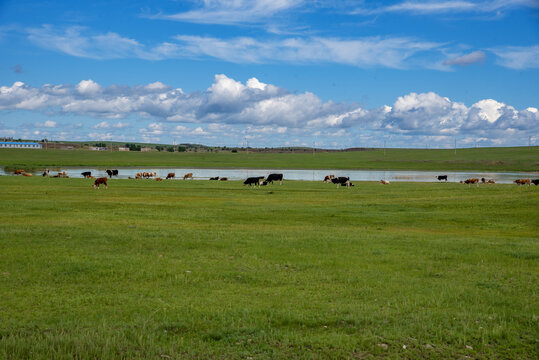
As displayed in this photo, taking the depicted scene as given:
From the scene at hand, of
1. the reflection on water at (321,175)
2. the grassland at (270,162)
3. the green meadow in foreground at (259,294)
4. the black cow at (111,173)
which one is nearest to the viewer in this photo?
the green meadow in foreground at (259,294)

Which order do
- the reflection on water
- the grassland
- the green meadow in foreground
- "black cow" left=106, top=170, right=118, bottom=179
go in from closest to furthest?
the green meadow in foreground < "black cow" left=106, top=170, right=118, bottom=179 < the reflection on water < the grassland

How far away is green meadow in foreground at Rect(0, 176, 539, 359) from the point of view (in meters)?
7.14

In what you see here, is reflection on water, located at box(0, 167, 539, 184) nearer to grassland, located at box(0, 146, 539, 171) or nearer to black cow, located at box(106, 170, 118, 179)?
black cow, located at box(106, 170, 118, 179)

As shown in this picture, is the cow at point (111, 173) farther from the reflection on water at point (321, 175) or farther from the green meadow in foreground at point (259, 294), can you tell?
the green meadow in foreground at point (259, 294)

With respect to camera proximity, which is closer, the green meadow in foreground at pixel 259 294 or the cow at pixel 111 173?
the green meadow in foreground at pixel 259 294

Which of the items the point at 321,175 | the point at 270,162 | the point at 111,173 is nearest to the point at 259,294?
the point at 111,173

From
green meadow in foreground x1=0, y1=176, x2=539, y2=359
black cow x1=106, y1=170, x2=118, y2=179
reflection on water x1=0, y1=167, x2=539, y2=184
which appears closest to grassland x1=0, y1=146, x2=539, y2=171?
reflection on water x1=0, y1=167, x2=539, y2=184

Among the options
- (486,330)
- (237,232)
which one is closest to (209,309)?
(486,330)

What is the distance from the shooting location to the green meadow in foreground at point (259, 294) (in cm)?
714

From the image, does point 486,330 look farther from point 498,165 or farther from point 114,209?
point 498,165

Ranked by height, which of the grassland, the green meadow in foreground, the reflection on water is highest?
the grassland

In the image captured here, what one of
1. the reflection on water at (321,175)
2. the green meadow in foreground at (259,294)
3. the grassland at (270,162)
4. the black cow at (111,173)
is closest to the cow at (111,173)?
the black cow at (111,173)

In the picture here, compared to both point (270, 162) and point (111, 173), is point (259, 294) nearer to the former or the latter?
point (111, 173)

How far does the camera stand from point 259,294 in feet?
31.7
